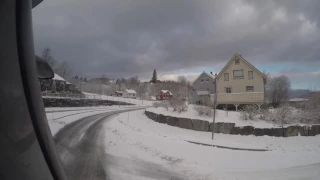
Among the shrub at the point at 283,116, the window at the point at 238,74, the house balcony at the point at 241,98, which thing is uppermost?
the window at the point at 238,74

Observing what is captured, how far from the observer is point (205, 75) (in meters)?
43.7

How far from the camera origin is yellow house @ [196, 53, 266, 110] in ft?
100

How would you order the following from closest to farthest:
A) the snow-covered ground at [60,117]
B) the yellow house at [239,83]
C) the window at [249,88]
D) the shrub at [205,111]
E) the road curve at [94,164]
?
the snow-covered ground at [60,117] → the road curve at [94,164] → the shrub at [205,111] → the yellow house at [239,83] → the window at [249,88]

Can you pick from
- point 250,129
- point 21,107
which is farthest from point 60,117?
point 21,107

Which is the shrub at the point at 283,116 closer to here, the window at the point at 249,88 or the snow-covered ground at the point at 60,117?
the window at the point at 249,88

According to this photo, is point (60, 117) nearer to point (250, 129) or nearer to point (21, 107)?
point (250, 129)

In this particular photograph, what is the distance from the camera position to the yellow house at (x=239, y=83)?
30547mm

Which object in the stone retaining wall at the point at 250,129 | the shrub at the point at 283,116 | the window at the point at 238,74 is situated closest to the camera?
the stone retaining wall at the point at 250,129

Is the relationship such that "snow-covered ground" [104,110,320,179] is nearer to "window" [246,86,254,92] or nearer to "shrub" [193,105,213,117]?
"shrub" [193,105,213,117]

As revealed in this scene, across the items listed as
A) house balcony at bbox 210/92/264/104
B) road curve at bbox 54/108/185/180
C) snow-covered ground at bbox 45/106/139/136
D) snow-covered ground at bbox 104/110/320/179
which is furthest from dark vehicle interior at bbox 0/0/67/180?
house balcony at bbox 210/92/264/104

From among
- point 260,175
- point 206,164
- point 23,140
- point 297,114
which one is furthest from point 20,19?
point 297,114

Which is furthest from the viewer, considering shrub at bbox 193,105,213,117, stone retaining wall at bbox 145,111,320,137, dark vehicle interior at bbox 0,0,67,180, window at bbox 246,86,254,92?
window at bbox 246,86,254,92

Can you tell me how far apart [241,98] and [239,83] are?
8.87 ft

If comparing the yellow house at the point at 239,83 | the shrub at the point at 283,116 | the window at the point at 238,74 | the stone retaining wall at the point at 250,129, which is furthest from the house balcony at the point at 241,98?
the stone retaining wall at the point at 250,129
